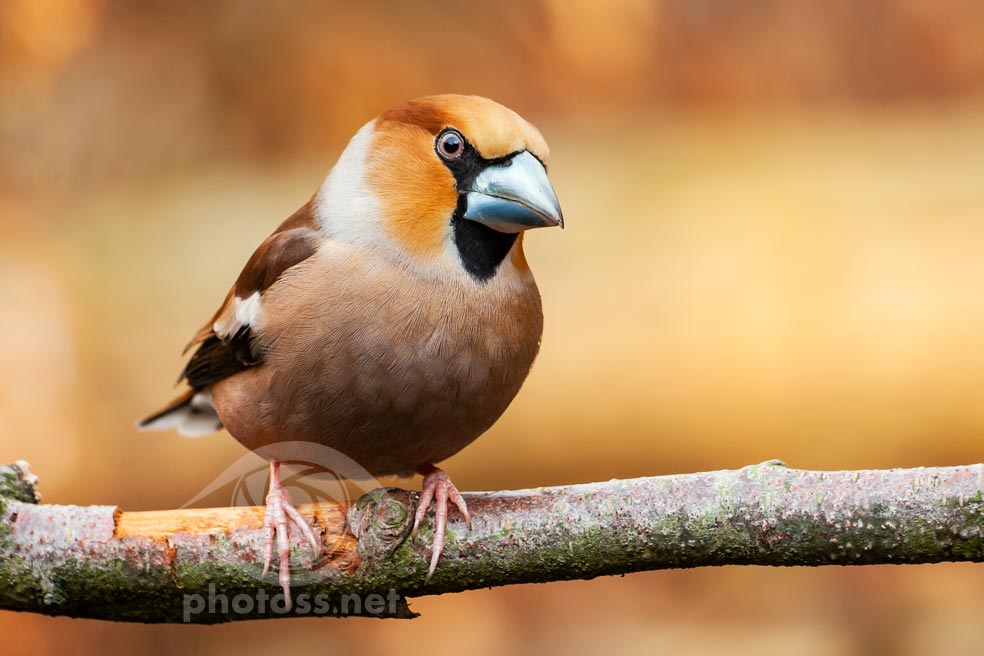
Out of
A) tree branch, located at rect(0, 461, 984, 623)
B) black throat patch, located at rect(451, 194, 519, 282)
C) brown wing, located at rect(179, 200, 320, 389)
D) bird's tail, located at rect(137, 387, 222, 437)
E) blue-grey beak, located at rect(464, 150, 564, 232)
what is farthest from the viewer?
bird's tail, located at rect(137, 387, 222, 437)

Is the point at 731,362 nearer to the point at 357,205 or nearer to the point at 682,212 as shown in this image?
the point at 682,212

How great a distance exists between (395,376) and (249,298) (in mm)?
415

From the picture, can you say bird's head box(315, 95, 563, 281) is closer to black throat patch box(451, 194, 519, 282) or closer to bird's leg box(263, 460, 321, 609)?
black throat patch box(451, 194, 519, 282)

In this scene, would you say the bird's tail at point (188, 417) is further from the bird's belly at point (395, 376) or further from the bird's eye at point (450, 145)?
the bird's eye at point (450, 145)

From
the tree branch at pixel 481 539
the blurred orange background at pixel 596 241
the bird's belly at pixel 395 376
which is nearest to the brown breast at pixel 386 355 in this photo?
the bird's belly at pixel 395 376

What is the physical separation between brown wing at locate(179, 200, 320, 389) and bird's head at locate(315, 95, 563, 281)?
7 cm

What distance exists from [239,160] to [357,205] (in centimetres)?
153

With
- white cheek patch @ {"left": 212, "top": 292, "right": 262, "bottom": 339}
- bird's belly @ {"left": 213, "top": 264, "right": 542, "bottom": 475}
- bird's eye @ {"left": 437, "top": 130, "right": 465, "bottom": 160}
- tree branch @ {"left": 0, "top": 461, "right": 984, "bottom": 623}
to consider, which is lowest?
tree branch @ {"left": 0, "top": 461, "right": 984, "bottom": 623}

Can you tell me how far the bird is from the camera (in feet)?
5.58

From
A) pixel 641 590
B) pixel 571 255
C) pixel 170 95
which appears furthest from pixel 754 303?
pixel 170 95

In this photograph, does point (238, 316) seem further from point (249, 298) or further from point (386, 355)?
point (386, 355)

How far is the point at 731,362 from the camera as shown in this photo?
3092 mm

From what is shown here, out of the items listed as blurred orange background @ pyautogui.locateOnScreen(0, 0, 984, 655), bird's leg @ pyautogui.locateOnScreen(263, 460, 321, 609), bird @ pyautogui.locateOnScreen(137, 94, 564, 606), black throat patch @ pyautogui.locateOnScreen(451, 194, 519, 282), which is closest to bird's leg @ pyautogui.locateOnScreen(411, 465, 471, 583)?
bird @ pyautogui.locateOnScreen(137, 94, 564, 606)

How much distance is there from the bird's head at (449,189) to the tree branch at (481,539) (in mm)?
416
